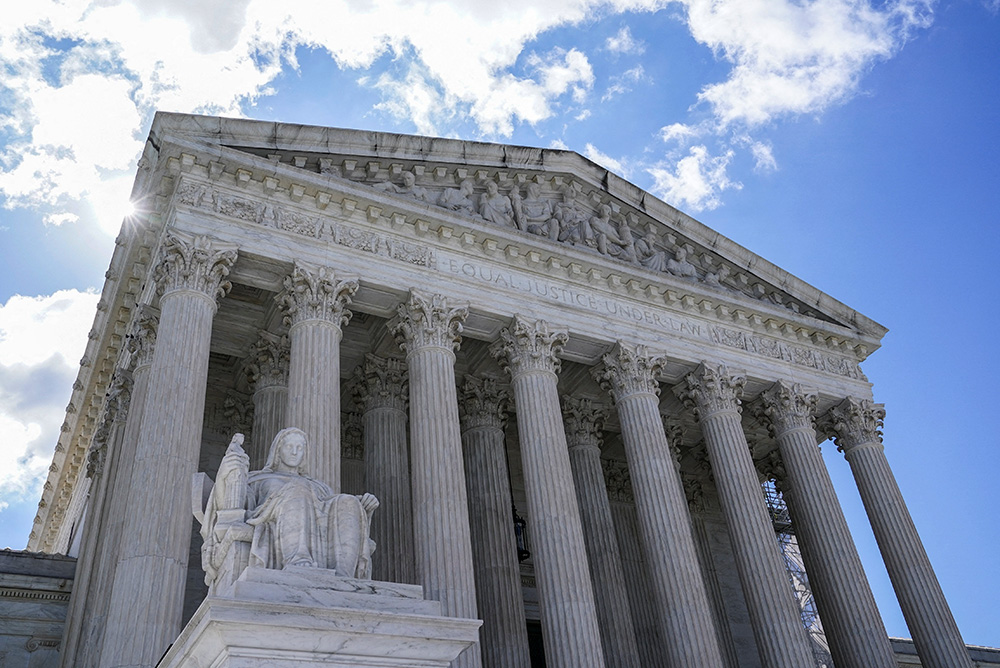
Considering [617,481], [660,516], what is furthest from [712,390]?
[617,481]

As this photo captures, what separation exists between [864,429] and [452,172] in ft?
50.1

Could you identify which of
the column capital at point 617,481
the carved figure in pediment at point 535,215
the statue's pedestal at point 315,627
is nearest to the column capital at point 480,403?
the carved figure in pediment at point 535,215

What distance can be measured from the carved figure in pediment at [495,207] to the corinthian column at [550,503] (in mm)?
3087

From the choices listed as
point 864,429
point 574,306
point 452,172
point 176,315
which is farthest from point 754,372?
point 176,315

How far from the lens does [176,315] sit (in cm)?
1708

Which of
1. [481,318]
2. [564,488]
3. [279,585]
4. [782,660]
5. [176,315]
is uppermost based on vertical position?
[481,318]

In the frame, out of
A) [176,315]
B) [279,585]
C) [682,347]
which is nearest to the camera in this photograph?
[279,585]

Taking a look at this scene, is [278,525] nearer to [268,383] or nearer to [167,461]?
[167,461]

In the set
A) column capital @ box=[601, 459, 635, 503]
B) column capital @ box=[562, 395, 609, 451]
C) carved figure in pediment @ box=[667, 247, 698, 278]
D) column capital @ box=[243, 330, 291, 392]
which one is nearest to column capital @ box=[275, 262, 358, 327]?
column capital @ box=[243, 330, 291, 392]

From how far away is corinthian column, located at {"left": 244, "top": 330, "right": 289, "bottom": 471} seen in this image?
806 inches

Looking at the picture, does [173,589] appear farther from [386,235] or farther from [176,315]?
[386,235]

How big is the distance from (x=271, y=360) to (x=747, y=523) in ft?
42.4

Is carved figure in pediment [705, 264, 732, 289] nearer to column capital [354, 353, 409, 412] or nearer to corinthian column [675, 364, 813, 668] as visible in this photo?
corinthian column [675, 364, 813, 668]

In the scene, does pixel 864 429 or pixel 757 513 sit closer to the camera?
pixel 757 513
